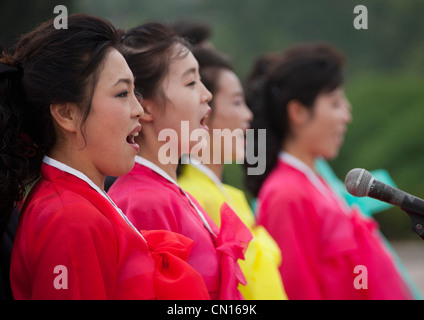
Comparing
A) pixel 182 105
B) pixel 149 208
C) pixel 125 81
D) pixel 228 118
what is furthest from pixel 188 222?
pixel 228 118

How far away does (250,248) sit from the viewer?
246cm

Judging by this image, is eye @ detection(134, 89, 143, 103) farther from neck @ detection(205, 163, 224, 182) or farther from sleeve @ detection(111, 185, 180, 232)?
neck @ detection(205, 163, 224, 182)

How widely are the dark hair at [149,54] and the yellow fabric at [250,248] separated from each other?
61 centimetres

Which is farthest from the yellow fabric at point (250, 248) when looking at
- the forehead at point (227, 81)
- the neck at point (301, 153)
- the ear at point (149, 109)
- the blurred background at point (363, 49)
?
the blurred background at point (363, 49)

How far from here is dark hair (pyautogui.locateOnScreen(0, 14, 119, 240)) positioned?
1.61 m

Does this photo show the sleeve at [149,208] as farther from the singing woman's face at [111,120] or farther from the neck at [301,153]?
the neck at [301,153]

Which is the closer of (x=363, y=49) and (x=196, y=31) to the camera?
(x=196, y=31)

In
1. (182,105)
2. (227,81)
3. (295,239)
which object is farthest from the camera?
(295,239)

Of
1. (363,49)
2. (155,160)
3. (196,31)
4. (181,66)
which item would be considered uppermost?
(363,49)

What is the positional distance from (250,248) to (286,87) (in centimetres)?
138

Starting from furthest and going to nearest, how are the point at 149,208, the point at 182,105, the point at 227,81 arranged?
the point at 227,81, the point at 182,105, the point at 149,208

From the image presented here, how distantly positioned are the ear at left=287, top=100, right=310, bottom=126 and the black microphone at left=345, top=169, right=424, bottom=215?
1945 mm

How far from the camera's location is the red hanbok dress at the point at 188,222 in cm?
186

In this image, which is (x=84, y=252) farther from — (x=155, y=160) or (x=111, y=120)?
(x=155, y=160)
